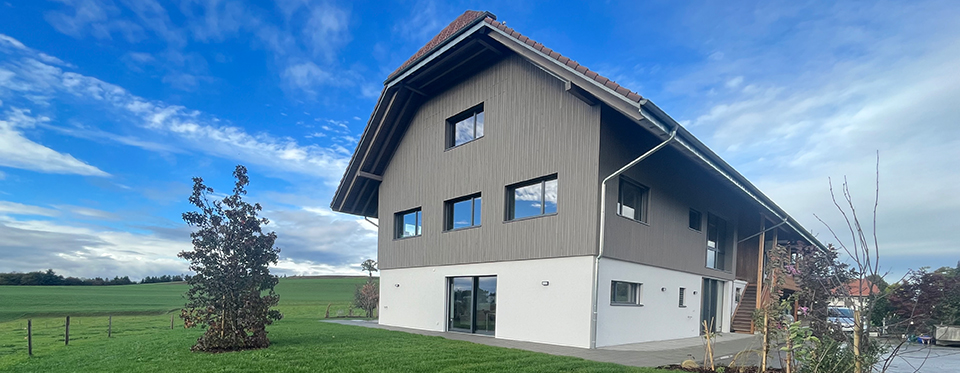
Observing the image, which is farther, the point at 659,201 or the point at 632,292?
the point at 659,201

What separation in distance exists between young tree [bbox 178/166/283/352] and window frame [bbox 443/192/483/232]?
17.9 ft

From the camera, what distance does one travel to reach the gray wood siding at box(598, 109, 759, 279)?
11141 millimetres

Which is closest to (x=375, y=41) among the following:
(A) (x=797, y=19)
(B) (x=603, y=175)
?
(B) (x=603, y=175)

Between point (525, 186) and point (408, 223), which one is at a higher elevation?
point (525, 186)

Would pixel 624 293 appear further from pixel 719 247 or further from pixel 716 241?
pixel 719 247

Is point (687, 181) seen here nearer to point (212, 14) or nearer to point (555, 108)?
point (555, 108)

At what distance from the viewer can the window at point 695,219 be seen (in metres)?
15.3

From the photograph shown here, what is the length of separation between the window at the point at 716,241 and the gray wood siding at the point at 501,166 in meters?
7.50

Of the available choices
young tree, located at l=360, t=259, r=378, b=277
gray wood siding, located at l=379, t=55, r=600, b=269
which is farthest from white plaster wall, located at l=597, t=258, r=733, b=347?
young tree, located at l=360, t=259, r=378, b=277

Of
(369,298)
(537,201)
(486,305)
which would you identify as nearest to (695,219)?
(537,201)

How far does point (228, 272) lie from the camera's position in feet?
31.2

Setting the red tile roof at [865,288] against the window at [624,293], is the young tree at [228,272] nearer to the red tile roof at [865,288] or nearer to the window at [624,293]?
the window at [624,293]

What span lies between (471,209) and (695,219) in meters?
7.03

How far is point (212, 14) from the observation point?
42.0 feet
